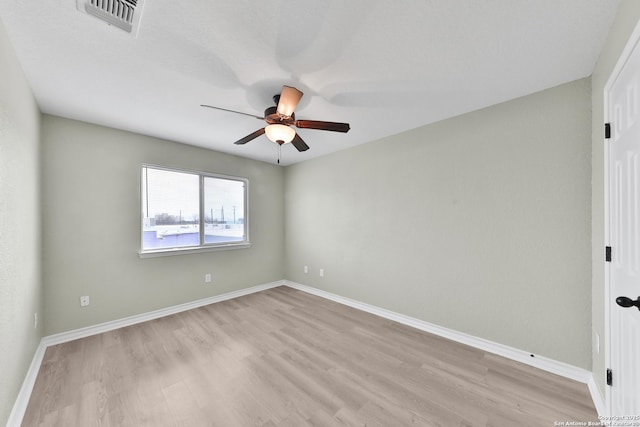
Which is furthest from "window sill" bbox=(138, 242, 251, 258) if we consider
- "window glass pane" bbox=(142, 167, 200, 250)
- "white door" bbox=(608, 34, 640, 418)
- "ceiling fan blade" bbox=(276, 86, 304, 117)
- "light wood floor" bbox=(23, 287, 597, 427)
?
"white door" bbox=(608, 34, 640, 418)

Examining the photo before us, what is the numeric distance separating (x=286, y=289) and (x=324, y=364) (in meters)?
2.32

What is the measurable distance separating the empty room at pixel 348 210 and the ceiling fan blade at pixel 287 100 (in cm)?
2

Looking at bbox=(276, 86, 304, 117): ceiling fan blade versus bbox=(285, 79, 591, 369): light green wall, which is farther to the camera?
bbox=(285, 79, 591, 369): light green wall

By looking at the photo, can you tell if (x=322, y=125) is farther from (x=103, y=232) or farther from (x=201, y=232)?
(x=103, y=232)

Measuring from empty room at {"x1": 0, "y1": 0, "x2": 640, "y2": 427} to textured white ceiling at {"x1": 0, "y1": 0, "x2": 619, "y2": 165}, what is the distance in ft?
0.05

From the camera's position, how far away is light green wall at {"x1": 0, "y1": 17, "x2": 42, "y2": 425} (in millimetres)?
1363

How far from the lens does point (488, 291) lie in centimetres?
235

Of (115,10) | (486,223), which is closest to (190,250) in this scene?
(115,10)

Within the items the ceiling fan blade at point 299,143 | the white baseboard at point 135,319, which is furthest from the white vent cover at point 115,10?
the white baseboard at point 135,319

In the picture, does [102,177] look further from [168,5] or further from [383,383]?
[383,383]

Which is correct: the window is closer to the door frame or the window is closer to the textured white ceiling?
the textured white ceiling

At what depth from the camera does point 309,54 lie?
159 cm

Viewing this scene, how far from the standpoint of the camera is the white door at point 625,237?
3.66ft

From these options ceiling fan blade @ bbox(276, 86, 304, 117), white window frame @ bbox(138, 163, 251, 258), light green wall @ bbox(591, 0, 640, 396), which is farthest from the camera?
white window frame @ bbox(138, 163, 251, 258)
